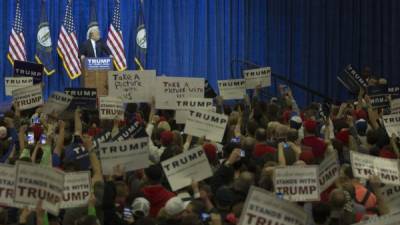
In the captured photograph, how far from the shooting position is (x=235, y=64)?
20641 millimetres

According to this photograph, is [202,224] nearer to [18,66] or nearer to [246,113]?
[246,113]

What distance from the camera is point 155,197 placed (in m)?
7.17

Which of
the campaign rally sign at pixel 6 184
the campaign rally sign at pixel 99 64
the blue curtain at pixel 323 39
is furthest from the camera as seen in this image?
the blue curtain at pixel 323 39

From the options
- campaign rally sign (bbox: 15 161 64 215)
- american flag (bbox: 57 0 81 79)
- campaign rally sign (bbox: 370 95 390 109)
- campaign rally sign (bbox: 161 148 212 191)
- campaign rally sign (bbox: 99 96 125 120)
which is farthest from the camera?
american flag (bbox: 57 0 81 79)

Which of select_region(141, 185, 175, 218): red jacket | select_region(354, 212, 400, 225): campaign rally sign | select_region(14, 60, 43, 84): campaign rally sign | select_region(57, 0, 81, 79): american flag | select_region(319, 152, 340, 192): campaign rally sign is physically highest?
select_region(57, 0, 81, 79): american flag

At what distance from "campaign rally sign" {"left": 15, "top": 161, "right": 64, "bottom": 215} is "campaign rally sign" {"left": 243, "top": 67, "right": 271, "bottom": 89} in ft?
26.5

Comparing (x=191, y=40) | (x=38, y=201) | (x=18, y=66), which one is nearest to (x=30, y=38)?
(x=191, y=40)

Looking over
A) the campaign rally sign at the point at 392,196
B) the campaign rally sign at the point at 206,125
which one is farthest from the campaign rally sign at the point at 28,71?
the campaign rally sign at the point at 392,196

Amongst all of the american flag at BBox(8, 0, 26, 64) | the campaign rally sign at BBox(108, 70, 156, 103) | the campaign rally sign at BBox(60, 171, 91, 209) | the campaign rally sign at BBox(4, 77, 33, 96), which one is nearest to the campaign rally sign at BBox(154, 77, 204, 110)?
the campaign rally sign at BBox(108, 70, 156, 103)

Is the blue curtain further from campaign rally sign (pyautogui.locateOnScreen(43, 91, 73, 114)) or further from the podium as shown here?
campaign rally sign (pyautogui.locateOnScreen(43, 91, 73, 114))

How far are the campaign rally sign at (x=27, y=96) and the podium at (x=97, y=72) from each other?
499cm

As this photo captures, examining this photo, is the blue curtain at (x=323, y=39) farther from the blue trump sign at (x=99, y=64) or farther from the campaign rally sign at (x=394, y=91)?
the campaign rally sign at (x=394, y=91)

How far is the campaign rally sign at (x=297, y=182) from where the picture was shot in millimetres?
6742

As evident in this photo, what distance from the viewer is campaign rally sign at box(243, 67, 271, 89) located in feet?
45.6
